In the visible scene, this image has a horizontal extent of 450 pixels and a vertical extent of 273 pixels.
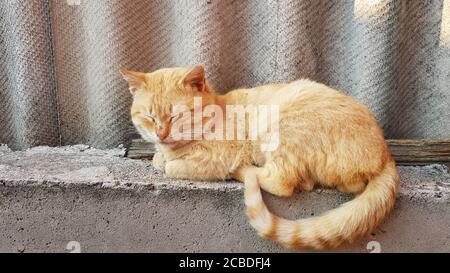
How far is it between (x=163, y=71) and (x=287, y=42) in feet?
1.86

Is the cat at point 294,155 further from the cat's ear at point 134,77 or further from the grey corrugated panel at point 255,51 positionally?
the grey corrugated panel at point 255,51

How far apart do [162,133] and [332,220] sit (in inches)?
25.5

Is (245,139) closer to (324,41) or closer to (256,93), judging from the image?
(256,93)

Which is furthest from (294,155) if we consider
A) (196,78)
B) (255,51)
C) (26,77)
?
(26,77)

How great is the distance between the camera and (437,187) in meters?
1.71

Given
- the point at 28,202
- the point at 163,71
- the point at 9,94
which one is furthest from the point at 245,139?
the point at 9,94

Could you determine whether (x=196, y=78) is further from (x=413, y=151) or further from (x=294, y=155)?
(x=413, y=151)

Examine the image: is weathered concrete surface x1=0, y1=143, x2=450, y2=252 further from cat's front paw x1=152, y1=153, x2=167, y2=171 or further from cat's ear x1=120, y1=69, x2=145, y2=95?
cat's ear x1=120, y1=69, x2=145, y2=95

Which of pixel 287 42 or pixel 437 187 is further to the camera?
pixel 287 42

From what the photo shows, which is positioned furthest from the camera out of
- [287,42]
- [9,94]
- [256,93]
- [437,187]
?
[9,94]

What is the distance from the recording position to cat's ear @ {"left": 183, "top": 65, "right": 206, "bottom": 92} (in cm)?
163

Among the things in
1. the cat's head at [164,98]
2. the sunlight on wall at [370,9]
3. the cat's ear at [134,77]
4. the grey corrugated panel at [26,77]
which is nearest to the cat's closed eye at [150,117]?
the cat's head at [164,98]

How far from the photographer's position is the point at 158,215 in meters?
1.66

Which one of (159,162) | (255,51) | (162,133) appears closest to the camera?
(162,133)
